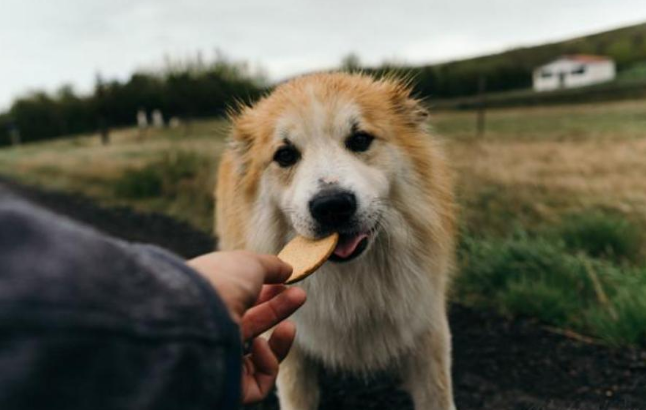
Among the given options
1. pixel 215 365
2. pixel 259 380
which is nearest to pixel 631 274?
pixel 259 380

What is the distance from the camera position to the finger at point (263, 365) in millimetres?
1533

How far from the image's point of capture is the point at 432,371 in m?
3.02

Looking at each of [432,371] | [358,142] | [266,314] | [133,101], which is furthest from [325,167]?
[133,101]

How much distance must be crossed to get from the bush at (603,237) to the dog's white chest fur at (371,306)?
7.19 feet

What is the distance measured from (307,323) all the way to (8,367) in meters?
2.50

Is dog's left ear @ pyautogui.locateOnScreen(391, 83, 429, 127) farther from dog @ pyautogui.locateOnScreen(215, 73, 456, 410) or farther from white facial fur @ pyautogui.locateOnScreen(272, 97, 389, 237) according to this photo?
white facial fur @ pyautogui.locateOnScreen(272, 97, 389, 237)

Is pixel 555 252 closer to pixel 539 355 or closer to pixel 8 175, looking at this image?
pixel 539 355

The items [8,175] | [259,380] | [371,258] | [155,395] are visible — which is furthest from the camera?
[8,175]

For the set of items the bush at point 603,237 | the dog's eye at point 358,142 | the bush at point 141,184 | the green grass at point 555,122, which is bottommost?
the bush at point 141,184

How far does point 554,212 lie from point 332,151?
3200mm

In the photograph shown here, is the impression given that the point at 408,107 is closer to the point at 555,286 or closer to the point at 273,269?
the point at 555,286

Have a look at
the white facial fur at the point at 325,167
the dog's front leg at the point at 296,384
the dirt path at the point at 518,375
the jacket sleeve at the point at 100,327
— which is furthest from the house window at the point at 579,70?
the jacket sleeve at the point at 100,327

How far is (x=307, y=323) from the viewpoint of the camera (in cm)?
313

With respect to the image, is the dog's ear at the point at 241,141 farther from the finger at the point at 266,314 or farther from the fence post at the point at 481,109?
the fence post at the point at 481,109
